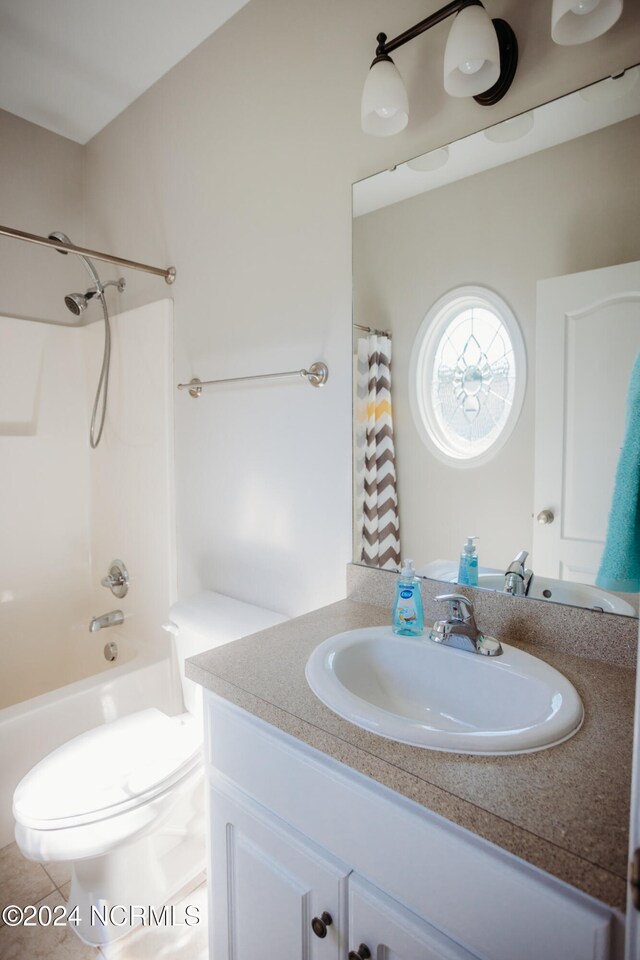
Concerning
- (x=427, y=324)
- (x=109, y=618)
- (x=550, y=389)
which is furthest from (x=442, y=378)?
(x=109, y=618)

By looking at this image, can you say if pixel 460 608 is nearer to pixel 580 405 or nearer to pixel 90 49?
pixel 580 405

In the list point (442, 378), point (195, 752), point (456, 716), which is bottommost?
point (195, 752)

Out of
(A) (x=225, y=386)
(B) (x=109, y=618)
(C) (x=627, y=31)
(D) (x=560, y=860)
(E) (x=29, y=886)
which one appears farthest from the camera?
(B) (x=109, y=618)

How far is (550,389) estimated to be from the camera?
1.07 m

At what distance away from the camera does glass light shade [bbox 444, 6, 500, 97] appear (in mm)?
985

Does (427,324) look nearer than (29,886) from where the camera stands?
Yes

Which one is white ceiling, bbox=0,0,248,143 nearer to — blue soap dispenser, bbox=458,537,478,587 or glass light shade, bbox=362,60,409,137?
glass light shade, bbox=362,60,409,137

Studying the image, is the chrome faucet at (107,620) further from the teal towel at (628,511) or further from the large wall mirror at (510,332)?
the teal towel at (628,511)

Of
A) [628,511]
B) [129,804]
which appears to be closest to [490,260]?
[628,511]

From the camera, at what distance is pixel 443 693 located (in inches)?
40.6

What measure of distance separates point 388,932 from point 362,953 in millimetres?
65

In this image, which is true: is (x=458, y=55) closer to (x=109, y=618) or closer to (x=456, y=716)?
(x=456, y=716)

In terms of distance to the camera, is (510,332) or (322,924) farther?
(510,332)

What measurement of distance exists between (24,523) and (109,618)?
0.63 meters
